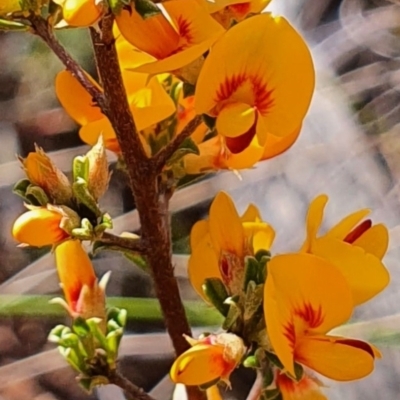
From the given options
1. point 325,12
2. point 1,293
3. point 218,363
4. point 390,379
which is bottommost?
point 390,379

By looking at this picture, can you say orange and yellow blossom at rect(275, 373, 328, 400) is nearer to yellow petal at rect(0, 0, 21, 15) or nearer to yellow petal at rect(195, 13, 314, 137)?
yellow petal at rect(195, 13, 314, 137)

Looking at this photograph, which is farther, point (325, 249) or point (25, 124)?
point (25, 124)


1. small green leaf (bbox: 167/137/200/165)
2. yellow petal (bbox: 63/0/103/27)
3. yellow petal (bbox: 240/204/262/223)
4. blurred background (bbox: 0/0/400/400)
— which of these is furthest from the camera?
blurred background (bbox: 0/0/400/400)

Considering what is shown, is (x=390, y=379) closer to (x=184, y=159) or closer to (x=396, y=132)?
(x=396, y=132)

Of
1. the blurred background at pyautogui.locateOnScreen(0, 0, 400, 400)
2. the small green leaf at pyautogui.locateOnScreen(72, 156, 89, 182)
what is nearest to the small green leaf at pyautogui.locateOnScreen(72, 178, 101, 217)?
the small green leaf at pyautogui.locateOnScreen(72, 156, 89, 182)

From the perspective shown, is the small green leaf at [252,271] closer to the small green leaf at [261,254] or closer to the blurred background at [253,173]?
the small green leaf at [261,254]

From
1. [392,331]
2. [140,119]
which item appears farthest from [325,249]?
[392,331]
